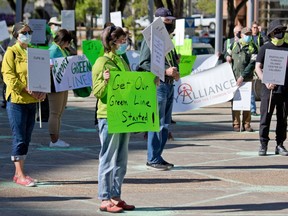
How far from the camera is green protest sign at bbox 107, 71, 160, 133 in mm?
8992

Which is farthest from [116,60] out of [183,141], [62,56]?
[183,141]

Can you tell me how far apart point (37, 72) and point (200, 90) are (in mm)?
7599

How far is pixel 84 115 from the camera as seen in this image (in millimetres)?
19703

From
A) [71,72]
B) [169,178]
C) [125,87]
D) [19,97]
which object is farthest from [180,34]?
[125,87]

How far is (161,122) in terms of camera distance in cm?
1170

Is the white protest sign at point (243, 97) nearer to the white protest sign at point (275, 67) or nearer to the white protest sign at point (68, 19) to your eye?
the white protest sign at point (275, 67)

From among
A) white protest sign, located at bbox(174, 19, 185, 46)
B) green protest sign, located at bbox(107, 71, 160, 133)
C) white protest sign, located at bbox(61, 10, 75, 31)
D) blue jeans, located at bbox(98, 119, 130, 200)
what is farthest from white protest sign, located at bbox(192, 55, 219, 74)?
blue jeans, located at bbox(98, 119, 130, 200)

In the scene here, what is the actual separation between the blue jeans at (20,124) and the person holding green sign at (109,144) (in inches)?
59.5

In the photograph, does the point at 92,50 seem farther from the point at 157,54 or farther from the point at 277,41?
the point at 157,54

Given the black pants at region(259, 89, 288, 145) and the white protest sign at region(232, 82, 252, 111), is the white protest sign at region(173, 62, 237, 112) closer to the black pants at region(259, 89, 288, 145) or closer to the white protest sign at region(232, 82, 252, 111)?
the white protest sign at region(232, 82, 252, 111)

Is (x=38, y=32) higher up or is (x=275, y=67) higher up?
(x=275, y=67)

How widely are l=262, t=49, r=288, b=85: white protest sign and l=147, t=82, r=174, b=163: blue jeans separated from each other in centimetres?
169

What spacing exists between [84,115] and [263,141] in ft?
23.5

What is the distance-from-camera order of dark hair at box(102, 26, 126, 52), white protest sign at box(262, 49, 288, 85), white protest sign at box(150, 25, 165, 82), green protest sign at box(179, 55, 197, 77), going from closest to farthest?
1. dark hair at box(102, 26, 126, 52)
2. white protest sign at box(150, 25, 165, 82)
3. white protest sign at box(262, 49, 288, 85)
4. green protest sign at box(179, 55, 197, 77)
